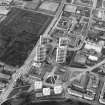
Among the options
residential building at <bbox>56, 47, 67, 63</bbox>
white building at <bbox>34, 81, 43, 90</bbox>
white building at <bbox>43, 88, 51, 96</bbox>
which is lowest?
white building at <bbox>43, 88, 51, 96</bbox>

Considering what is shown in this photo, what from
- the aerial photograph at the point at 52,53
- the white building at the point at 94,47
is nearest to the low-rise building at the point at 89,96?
the aerial photograph at the point at 52,53

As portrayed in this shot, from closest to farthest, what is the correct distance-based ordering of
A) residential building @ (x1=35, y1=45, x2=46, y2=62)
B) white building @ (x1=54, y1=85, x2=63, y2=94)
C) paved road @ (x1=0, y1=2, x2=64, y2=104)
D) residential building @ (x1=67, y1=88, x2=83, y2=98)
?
paved road @ (x1=0, y1=2, x2=64, y2=104)
residential building @ (x1=67, y1=88, x2=83, y2=98)
white building @ (x1=54, y1=85, x2=63, y2=94)
residential building @ (x1=35, y1=45, x2=46, y2=62)

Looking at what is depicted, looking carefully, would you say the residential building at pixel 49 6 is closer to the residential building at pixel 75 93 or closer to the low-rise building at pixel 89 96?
the residential building at pixel 75 93

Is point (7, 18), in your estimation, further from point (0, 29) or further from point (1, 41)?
point (1, 41)

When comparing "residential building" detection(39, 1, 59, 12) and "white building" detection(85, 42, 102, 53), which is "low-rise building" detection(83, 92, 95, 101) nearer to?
"white building" detection(85, 42, 102, 53)

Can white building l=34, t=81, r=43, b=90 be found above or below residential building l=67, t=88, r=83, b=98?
above

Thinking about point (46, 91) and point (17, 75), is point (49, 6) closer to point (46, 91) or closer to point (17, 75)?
point (17, 75)

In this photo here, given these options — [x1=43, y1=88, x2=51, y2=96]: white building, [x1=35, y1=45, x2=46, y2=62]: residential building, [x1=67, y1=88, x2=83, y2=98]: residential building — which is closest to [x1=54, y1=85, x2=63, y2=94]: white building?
[x1=43, y1=88, x2=51, y2=96]: white building

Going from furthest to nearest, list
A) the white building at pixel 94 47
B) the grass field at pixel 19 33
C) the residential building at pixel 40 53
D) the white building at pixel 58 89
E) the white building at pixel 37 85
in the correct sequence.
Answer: the white building at pixel 94 47
the grass field at pixel 19 33
the residential building at pixel 40 53
the white building at pixel 37 85
the white building at pixel 58 89

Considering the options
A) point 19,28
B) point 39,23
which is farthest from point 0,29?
point 39,23
